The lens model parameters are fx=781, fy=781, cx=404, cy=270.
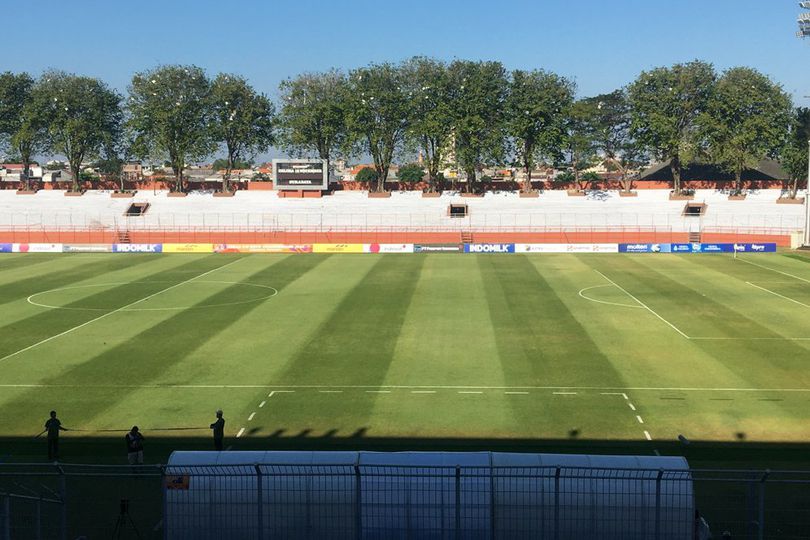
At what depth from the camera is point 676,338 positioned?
36.5 metres

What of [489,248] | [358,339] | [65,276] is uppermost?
[489,248]

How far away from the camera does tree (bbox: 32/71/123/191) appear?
107 metres

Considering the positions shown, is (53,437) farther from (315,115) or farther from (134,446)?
(315,115)

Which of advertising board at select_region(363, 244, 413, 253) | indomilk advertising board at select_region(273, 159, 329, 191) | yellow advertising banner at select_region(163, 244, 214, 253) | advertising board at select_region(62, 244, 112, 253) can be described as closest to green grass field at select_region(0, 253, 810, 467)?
advertising board at select_region(363, 244, 413, 253)

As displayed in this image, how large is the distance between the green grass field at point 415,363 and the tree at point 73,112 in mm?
57919

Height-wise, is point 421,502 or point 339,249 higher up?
point 339,249

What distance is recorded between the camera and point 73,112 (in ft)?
357

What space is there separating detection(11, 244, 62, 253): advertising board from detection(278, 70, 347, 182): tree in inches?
1551

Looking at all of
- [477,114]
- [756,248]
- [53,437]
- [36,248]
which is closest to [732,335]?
[53,437]

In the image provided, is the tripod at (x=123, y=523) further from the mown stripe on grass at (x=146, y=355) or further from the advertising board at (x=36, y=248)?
the advertising board at (x=36, y=248)

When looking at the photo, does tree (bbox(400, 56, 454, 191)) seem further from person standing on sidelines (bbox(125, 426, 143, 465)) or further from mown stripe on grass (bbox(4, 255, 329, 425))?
person standing on sidelines (bbox(125, 426, 143, 465))

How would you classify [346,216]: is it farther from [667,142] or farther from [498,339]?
[498,339]

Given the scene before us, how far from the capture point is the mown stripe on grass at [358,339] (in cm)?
3061

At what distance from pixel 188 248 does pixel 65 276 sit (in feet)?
60.8
